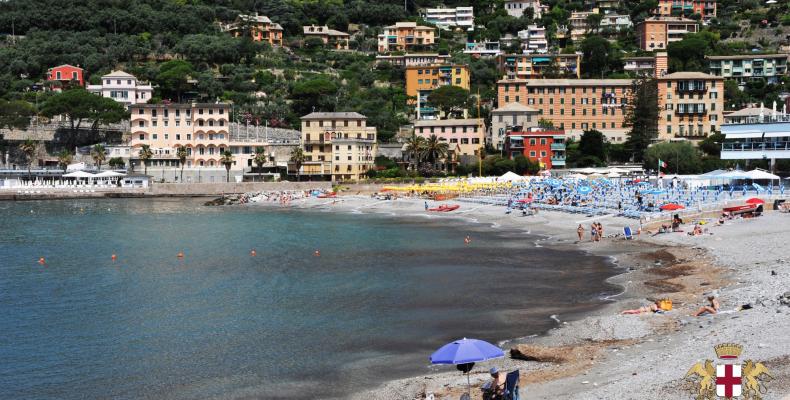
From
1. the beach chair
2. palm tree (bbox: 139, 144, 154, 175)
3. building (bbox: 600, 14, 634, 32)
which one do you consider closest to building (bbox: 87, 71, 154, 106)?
palm tree (bbox: 139, 144, 154, 175)

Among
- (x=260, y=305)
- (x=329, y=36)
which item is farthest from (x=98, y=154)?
(x=260, y=305)

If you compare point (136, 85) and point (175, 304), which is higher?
point (136, 85)

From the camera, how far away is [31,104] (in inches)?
4579

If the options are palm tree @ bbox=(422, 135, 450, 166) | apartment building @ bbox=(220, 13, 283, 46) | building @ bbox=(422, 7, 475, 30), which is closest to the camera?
palm tree @ bbox=(422, 135, 450, 166)

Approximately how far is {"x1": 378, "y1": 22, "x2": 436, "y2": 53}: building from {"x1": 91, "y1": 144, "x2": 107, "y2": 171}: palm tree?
60.7 metres

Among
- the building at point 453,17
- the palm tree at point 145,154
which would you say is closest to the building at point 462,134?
the palm tree at point 145,154

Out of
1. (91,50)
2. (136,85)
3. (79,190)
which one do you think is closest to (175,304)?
(79,190)

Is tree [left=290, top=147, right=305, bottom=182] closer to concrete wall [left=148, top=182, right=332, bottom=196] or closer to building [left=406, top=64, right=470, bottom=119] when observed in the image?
concrete wall [left=148, top=182, right=332, bottom=196]

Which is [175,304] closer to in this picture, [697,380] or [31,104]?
[697,380]

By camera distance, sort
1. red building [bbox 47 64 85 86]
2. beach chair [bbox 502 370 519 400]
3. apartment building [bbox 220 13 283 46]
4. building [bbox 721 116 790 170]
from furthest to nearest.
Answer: apartment building [bbox 220 13 283 46], red building [bbox 47 64 85 86], building [bbox 721 116 790 170], beach chair [bbox 502 370 519 400]

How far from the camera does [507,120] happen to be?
10969 centimetres

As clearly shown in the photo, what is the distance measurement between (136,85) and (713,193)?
92.4m

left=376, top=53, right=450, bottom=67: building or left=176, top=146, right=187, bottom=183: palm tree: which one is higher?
left=376, top=53, right=450, bottom=67: building

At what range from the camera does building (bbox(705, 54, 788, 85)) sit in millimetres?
126312
